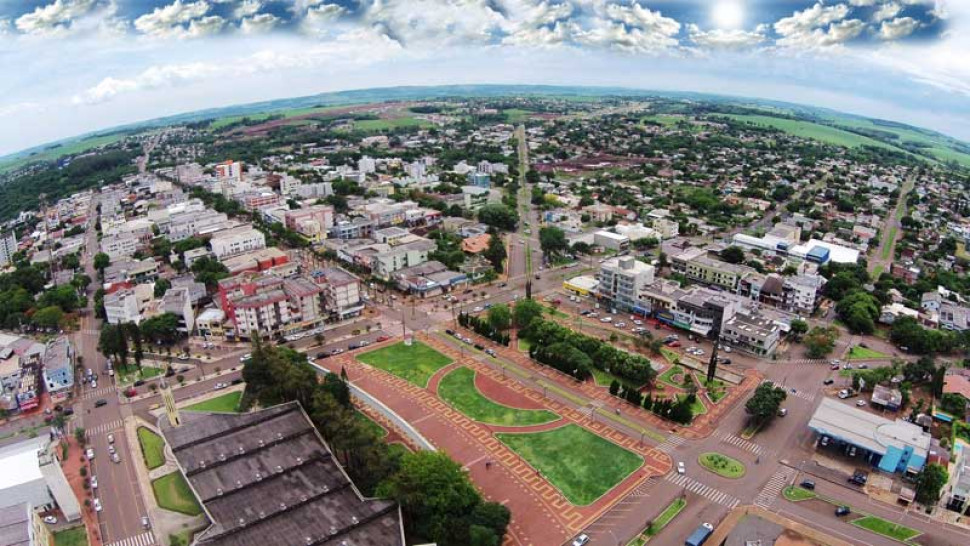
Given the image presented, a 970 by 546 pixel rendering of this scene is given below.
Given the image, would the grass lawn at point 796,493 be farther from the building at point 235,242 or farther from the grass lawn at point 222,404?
the building at point 235,242

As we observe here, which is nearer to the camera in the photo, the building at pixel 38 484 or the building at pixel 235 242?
the building at pixel 38 484

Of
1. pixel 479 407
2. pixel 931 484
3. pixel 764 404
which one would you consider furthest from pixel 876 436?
pixel 479 407

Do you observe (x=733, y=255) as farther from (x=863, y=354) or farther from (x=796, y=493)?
(x=796, y=493)

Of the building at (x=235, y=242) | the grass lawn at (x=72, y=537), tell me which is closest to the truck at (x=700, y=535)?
the grass lawn at (x=72, y=537)

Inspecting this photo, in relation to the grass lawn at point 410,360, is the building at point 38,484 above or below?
above

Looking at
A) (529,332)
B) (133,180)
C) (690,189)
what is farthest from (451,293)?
(133,180)

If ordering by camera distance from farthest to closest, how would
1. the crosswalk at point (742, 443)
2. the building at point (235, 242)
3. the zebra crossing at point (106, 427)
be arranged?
the building at point (235, 242) → the zebra crossing at point (106, 427) → the crosswalk at point (742, 443)

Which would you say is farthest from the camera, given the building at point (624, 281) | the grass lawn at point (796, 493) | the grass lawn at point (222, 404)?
the building at point (624, 281)

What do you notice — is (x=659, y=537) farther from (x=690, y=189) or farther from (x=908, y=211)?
(x=908, y=211)
